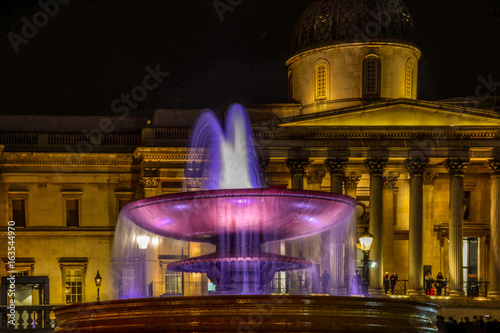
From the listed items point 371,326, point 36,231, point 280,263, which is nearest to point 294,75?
point 36,231

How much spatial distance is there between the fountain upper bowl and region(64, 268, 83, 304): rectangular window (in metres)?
25.7

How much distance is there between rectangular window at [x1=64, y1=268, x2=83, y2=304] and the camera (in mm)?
44000

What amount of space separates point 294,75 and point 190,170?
29.2 ft

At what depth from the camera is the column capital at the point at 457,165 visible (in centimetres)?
4016

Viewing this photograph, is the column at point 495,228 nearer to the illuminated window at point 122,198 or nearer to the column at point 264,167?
the column at point 264,167

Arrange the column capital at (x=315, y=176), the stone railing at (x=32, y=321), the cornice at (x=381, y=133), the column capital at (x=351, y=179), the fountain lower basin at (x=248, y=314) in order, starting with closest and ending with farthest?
1. the fountain lower basin at (x=248, y=314)
2. the stone railing at (x=32, y=321)
3. the cornice at (x=381, y=133)
4. the column capital at (x=315, y=176)
5. the column capital at (x=351, y=179)

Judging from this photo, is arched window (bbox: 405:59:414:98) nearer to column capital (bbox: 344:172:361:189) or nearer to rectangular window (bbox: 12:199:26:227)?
column capital (bbox: 344:172:361:189)

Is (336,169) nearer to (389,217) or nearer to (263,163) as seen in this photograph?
(263,163)

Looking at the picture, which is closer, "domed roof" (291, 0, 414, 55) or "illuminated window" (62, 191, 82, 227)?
"illuminated window" (62, 191, 82, 227)

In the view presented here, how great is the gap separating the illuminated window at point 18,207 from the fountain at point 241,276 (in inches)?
913

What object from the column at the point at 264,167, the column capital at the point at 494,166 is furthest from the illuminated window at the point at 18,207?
the column capital at the point at 494,166

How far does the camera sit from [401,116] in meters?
40.5

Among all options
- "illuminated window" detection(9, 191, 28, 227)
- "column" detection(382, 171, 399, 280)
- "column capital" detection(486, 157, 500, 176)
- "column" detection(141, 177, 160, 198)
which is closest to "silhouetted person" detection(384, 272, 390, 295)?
"column" detection(382, 171, 399, 280)

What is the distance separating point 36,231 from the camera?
44656 mm
